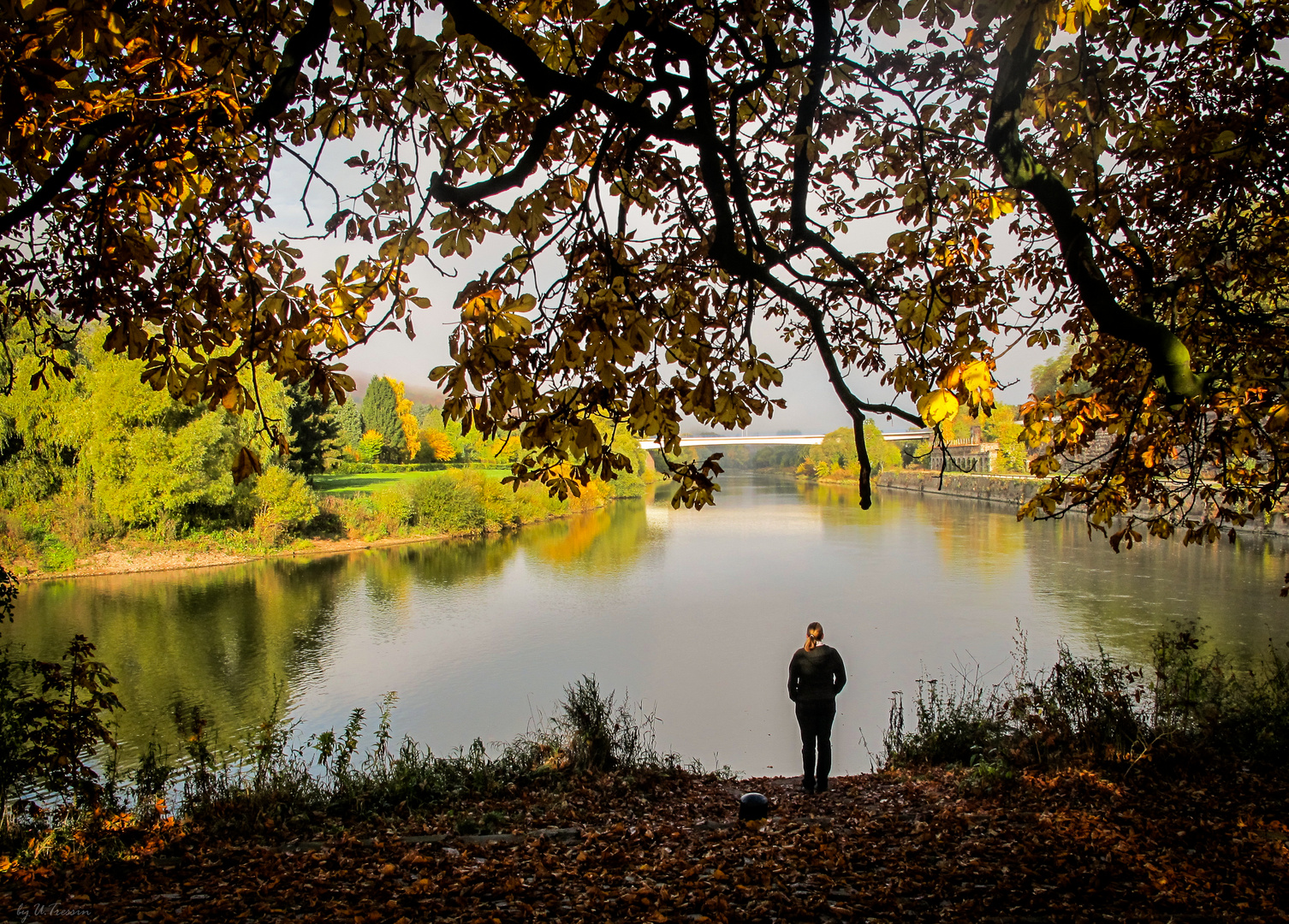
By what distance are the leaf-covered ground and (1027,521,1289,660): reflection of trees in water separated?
19.8 ft

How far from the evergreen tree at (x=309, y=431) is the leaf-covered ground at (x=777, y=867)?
21.4 m

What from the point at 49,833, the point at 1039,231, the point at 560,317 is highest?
the point at 1039,231

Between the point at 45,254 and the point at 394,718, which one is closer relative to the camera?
the point at 45,254

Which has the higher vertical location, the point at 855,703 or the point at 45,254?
the point at 45,254

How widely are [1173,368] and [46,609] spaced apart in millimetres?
20207

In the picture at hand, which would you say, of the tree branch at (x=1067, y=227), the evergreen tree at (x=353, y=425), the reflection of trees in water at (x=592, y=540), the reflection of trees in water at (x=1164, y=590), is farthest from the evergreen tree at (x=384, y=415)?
the tree branch at (x=1067, y=227)

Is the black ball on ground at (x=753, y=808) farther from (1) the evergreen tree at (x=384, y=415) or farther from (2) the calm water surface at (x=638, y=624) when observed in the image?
(1) the evergreen tree at (x=384, y=415)

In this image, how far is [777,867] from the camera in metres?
3.13

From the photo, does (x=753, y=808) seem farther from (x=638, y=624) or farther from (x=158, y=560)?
(x=158, y=560)

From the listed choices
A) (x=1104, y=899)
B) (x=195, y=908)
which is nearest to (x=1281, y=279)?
(x=1104, y=899)

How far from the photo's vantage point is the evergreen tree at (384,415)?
162ft

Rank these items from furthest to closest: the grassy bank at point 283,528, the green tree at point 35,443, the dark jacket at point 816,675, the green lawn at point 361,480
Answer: the green lawn at point 361,480 < the green tree at point 35,443 < the grassy bank at point 283,528 < the dark jacket at point 816,675

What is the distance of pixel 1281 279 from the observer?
417 cm

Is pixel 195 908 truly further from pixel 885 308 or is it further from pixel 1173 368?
pixel 1173 368
